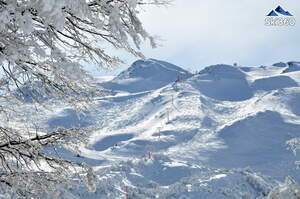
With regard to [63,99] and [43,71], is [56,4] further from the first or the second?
[63,99]

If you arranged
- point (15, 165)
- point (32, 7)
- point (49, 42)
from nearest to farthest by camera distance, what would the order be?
1. point (32, 7)
2. point (49, 42)
3. point (15, 165)

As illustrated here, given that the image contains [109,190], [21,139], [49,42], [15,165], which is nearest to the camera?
[49,42]

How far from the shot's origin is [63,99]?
704cm

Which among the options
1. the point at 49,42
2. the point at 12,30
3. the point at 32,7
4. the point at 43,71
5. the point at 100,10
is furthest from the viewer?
the point at 43,71

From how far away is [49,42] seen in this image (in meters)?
5.38

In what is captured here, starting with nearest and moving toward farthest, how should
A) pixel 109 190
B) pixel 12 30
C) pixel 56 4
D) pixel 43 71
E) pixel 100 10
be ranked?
1. pixel 56 4
2. pixel 12 30
3. pixel 100 10
4. pixel 43 71
5. pixel 109 190

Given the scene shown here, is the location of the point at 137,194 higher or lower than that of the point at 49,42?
lower

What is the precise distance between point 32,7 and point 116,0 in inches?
46.9

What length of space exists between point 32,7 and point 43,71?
71.4 inches

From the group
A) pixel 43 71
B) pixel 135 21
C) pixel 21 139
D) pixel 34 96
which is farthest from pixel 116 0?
pixel 21 139

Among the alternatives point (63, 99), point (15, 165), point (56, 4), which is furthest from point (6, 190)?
point (56, 4)

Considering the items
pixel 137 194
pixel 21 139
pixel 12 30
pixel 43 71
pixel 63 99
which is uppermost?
pixel 12 30

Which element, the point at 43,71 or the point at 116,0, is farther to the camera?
the point at 43,71

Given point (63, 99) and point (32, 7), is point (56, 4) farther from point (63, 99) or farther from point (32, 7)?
point (63, 99)
